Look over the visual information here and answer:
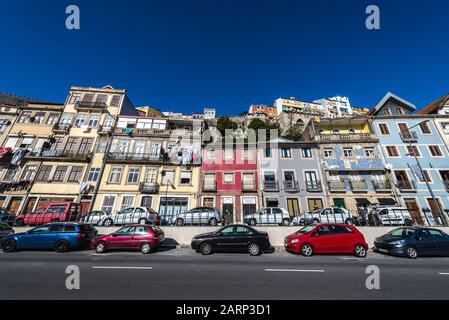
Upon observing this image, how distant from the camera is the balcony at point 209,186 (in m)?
22.5

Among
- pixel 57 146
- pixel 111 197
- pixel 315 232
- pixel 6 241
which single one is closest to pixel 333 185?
pixel 315 232

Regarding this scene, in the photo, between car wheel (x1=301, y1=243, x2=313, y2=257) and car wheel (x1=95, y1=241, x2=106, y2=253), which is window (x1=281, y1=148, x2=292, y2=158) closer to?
car wheel (x1=301, y1=243, x2=313, y2=257)

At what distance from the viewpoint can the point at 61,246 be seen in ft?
35.1

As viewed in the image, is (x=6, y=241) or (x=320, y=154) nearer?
(x=6, y=241)

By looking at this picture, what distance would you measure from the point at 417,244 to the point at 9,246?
23025 mm

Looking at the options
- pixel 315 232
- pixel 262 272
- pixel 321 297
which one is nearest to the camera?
pixel 321 297

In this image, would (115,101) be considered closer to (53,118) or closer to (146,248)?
(53,118)

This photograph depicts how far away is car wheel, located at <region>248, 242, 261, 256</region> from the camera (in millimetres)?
10174

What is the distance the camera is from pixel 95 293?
484cm

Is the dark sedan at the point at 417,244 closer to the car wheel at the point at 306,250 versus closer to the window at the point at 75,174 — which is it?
the car wheel at the point at 306,250

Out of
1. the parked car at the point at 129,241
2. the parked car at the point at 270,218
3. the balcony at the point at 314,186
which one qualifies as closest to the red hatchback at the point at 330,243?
the parked car at the point at 270,218

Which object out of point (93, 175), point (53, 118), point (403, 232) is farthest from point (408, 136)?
point (53, 118)
